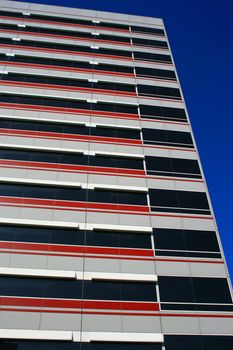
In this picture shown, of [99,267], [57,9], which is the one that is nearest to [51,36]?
[57,9]

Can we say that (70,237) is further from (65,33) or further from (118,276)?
(65,33)

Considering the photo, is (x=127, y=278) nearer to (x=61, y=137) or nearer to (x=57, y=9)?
(x=61, y=137)

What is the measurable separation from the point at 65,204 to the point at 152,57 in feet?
70.4

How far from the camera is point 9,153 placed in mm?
26359

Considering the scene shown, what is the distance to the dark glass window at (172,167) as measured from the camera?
2716cm

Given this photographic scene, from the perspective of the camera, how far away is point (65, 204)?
24047 mm

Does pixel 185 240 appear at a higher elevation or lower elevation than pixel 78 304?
higher

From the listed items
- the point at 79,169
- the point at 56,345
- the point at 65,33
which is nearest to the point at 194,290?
the point at 56,345

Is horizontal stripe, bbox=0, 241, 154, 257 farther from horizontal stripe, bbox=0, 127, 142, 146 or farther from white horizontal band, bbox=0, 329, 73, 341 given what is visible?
horizontal stripe, bbox=0, 127, 142, 146

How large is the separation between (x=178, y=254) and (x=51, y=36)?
27.5 meters

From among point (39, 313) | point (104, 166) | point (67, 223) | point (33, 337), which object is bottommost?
point (33, 337)

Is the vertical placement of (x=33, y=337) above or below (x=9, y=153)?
below

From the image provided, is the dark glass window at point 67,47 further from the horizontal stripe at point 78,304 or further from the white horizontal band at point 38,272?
the horizontal stripe at point 78,304

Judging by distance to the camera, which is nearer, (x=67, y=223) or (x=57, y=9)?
(x=67, y=223)
